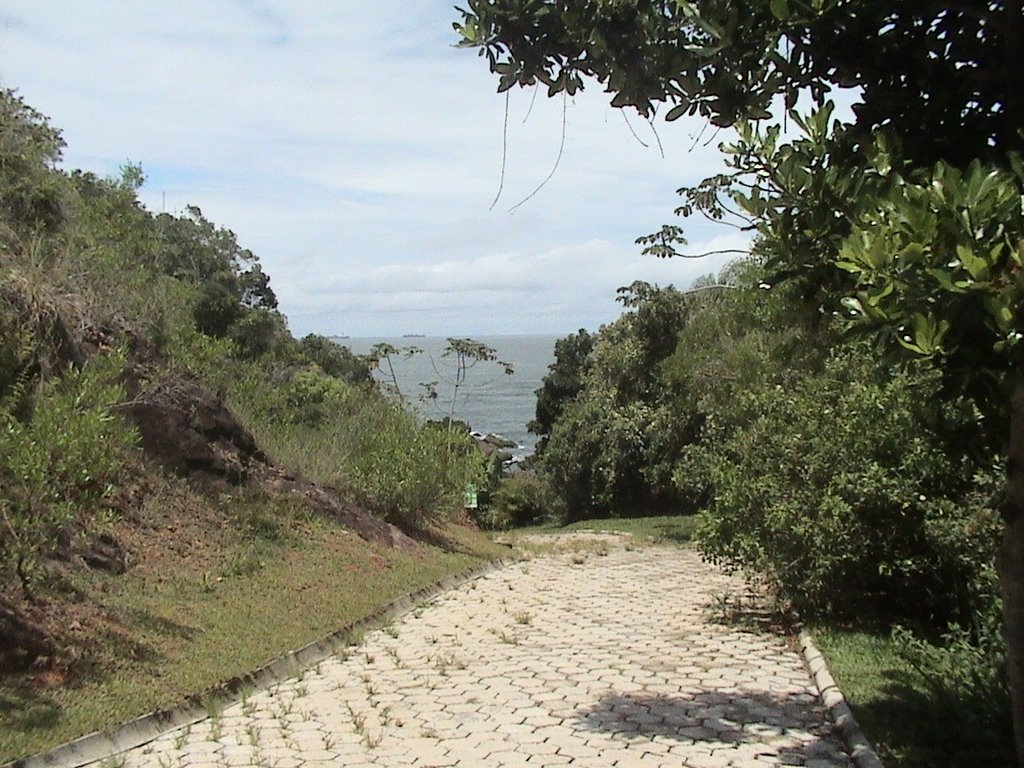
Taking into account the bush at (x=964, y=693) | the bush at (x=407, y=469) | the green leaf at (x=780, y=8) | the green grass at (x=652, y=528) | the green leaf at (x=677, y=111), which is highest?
the green leaf at (x=780, y=8)

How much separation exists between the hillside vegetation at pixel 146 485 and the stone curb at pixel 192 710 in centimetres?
13

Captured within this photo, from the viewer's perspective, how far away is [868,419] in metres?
10.3

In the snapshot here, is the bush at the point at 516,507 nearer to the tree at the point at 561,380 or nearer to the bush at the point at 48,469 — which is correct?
the tree at the point at 561,380

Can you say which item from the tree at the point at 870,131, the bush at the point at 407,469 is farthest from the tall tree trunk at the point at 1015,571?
the bush at the point at 407,469

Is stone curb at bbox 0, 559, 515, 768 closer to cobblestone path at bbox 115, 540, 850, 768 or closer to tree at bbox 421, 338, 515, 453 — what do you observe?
cobblestone path at bbox 115, 540, 850, 768

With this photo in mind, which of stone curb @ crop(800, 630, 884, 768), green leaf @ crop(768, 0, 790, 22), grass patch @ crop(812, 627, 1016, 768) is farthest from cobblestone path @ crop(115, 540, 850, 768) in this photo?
green leaf @ crop(768, 0, 790, 22)

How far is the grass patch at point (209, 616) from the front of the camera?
22.9 ft

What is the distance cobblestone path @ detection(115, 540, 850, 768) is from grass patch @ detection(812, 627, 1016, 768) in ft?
1.03

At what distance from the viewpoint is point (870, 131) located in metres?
5.79

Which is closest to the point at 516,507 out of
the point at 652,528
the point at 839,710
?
the point at 652,528

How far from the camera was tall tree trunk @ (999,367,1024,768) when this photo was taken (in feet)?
17.1

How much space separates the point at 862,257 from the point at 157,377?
11319 millimetres

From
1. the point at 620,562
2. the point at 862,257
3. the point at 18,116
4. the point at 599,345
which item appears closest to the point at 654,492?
the point at 599,345

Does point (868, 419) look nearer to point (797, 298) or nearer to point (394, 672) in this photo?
point (797, 298)
